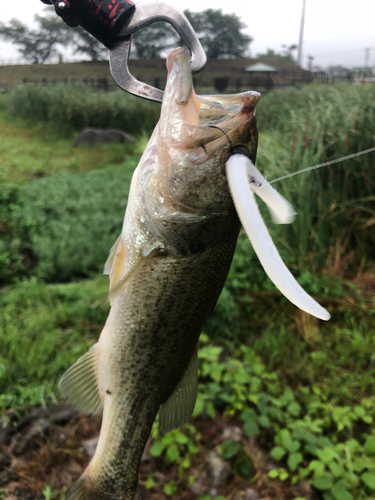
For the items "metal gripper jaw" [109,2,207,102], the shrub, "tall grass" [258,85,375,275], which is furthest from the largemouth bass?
the shrub

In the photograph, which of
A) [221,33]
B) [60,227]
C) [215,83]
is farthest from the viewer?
[215,83]

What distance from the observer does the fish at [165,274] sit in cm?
94

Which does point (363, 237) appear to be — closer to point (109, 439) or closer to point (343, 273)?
point (343, 273)

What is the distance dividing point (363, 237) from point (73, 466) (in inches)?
129

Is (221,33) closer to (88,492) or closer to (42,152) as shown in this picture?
(42,152)

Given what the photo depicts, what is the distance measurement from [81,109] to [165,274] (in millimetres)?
9792

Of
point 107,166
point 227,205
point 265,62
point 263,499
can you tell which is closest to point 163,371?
point 227,205

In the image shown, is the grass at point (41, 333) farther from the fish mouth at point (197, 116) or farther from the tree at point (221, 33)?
the tree at point (221, 33)

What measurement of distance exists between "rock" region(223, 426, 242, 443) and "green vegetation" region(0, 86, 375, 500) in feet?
0.19

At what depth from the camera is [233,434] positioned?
2275mm

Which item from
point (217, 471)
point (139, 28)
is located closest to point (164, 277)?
point (139, 28)

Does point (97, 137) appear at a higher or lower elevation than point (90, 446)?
higher

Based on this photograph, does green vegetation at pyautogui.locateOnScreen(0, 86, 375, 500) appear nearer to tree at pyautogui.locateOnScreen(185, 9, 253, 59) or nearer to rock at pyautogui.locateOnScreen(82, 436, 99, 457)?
rock at pyautogui.locateOnScreen(82, 436, 99, 457)

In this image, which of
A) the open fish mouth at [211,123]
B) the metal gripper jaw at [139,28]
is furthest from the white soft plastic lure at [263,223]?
the metal gripper jaw at [139,28]
